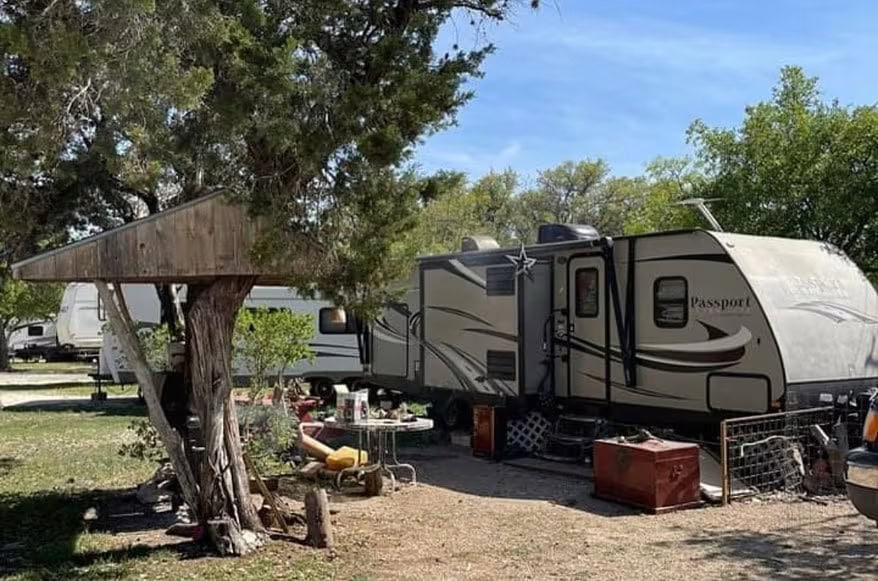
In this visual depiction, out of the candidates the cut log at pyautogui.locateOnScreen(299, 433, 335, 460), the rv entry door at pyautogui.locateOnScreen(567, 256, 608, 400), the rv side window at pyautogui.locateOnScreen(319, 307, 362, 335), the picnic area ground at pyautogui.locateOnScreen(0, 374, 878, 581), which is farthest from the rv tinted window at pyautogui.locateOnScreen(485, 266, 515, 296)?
the rv side window at pyautogui.locateOnScreen(319, 307, 362, 335)

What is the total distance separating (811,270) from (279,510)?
623 cm

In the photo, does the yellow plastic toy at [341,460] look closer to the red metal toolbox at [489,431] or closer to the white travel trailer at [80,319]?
the red metal toolbox at [489,431]

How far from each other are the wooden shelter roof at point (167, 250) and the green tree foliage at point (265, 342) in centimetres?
400

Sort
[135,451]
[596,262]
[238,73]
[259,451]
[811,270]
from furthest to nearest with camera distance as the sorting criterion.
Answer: [596,262] < [811,270] < [259,451] < [135,451] < [238,73]

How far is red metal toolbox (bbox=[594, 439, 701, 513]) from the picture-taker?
770cm

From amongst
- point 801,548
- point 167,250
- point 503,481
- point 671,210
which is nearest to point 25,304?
point 671,210

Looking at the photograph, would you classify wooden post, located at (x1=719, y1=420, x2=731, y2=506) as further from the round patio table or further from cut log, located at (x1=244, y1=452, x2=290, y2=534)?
cut log, located at (x1=244, y1=452, x2=290, y2=534)

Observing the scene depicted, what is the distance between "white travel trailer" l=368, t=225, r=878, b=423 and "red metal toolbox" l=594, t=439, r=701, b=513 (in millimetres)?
1306

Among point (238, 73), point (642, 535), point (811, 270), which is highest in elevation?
point (238, 73)

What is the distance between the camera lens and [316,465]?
9234mm

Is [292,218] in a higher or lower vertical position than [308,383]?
higher

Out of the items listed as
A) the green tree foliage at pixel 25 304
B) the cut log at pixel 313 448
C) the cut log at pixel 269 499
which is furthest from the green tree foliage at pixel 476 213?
the cut log at pixel 269 499

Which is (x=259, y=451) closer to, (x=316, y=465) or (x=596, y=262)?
(x=316, y=465)

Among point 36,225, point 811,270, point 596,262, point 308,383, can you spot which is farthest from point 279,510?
point 308,383
